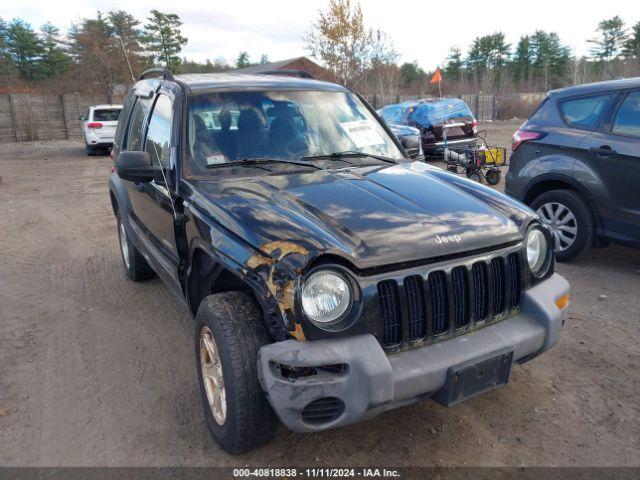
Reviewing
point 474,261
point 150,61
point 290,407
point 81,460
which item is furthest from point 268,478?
point 150,61

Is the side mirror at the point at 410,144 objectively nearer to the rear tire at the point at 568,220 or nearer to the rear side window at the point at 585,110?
the rear tire at the point at 568,220

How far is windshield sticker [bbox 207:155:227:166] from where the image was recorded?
345 cm

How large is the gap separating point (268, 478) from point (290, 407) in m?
0.59

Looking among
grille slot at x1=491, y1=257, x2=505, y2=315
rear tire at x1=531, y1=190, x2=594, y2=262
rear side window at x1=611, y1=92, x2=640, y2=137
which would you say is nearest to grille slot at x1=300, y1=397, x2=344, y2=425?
grille slot at x1=491, y1=257, x2=505, y2=315

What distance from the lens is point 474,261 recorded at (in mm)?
2684

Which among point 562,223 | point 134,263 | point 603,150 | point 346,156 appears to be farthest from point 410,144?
point 134,263

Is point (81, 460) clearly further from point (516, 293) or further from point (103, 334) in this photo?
point (516, 293)

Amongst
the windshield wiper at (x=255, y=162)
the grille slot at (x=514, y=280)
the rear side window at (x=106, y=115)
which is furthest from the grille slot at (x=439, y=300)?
the rear side window at (x=106, y=115)

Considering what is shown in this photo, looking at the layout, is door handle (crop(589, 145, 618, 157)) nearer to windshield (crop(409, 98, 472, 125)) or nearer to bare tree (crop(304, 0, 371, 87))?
windshield (crop(409, 98, 472, 125))

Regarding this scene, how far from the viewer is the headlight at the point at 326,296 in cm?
235

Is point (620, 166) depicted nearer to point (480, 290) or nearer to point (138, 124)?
point (480, 290)

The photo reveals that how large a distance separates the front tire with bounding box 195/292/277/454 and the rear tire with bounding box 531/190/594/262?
382 cm

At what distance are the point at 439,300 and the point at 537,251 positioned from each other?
0.81m

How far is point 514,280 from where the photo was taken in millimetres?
2857
